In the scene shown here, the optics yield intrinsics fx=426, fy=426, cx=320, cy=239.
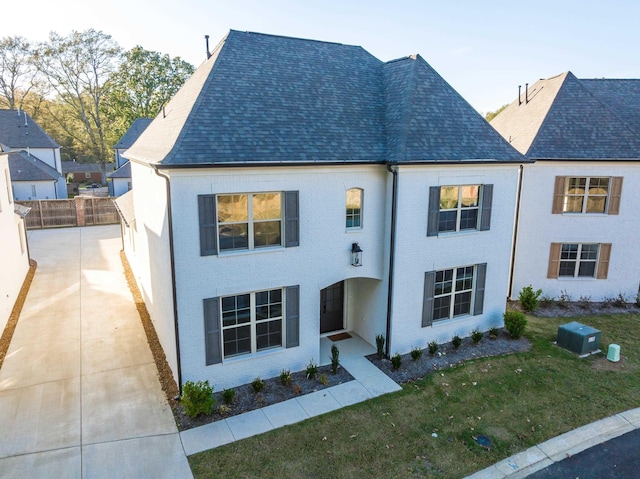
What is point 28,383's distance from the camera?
10789mm

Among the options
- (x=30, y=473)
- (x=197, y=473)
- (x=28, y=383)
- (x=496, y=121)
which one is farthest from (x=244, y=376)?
(x=496, y=121)

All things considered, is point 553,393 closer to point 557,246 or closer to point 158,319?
point 557,246

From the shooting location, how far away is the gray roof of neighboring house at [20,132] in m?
41.2

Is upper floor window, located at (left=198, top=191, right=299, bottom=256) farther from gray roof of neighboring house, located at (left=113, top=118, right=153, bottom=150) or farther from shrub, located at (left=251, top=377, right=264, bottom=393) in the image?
gray roof of neighboring house, located at (left=113, top=118, right=153, bottom=150)

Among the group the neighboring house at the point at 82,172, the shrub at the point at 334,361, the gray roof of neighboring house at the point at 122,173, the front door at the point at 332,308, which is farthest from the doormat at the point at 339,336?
the neighboring house at the point at 82,172

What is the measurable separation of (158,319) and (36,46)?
50.1 m

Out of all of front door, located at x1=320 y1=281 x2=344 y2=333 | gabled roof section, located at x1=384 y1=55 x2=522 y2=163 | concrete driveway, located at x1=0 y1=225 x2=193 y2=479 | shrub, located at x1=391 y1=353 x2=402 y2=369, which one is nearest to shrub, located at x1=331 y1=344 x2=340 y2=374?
shrub, located at x1=391 y1=353 x2=402 y2=369

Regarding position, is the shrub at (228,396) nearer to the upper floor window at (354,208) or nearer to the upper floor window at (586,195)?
the upper floor window at (354,208)

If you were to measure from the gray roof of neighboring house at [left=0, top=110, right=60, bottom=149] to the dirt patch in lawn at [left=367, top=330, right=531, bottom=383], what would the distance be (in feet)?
144

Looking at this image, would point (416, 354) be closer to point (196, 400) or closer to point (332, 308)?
point (332, 308)

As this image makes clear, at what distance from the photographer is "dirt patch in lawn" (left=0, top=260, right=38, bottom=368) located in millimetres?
12610

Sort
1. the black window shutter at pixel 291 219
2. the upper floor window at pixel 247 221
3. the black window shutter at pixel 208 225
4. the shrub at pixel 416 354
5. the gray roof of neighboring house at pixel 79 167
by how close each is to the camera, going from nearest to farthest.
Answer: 1. the black window shutter at pixel 208 225
2. the upper floor window at pixel 247 221
3. the black window shutter at pixel 291 219
4. the shrub at pixel 416 354
5. the gray roof of neighboring house at pixel 79 167

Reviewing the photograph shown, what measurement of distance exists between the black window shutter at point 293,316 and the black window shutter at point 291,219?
4.07 ft

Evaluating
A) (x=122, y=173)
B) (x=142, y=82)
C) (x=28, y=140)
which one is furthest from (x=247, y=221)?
(x=142, y=82)
